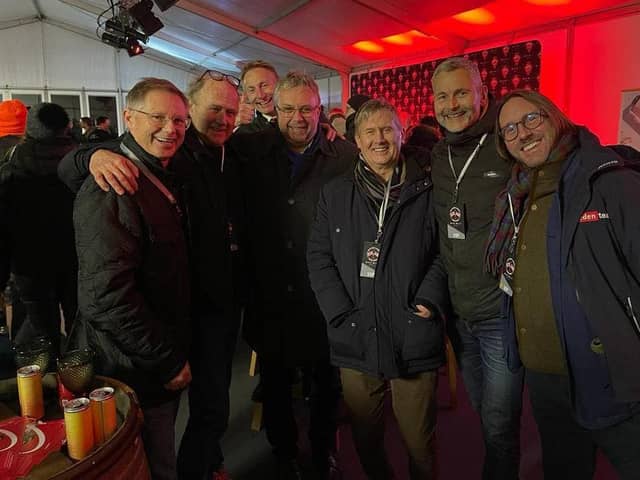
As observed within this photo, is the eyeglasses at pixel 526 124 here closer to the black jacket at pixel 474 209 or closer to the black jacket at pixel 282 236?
the black jacket at pixel 474 209

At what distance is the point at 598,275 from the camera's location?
120 cm

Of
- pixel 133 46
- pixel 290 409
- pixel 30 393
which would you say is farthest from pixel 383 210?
pixel 133 46

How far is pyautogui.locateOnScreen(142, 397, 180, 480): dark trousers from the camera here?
1.49 meters

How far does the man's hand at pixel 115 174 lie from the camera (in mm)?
1293

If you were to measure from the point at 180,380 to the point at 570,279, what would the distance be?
3.85 feet

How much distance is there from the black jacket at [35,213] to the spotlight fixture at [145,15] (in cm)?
498

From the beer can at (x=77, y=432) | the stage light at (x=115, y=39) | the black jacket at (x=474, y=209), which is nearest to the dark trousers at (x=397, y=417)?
the black jacket at (x=474, y=209)

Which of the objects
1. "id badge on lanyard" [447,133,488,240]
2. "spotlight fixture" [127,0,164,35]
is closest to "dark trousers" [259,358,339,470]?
"id badge on lanyard" [447,133,488,240]

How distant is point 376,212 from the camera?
1.66m

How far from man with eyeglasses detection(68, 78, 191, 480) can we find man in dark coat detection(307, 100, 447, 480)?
1.80ft

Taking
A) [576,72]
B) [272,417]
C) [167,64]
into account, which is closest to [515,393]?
[272,417]

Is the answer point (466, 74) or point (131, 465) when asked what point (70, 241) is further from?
point (466, 74)

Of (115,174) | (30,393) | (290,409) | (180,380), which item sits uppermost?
(115,174)

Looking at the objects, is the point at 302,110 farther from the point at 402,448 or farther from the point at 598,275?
the point at 402,448
